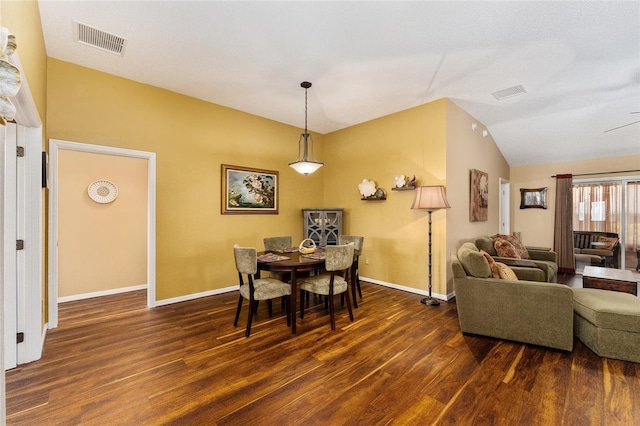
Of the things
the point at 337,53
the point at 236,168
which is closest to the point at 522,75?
the point at 337,53

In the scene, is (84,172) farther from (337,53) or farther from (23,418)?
(337,53)

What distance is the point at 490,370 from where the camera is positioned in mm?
2244

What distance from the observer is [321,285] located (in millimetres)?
3199

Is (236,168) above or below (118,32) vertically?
below

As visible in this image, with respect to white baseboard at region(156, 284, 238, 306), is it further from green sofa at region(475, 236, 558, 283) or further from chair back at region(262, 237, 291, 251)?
green sofa at region(475, 236, 558, 283)

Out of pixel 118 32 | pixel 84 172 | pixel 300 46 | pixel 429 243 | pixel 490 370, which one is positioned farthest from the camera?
pixel 84 172

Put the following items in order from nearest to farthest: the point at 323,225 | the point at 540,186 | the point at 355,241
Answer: the point at 355,241, the point at 323,225, the point at 540,186

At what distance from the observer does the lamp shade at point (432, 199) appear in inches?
144

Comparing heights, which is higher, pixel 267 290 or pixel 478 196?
pixel 478 196

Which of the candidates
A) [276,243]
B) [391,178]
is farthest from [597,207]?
[276,243]

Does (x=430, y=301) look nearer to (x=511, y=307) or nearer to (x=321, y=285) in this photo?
(x=511, y=307)

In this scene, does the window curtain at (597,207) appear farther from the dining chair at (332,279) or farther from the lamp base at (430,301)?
the dining chair at (332,279)

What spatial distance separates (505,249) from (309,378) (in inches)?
154

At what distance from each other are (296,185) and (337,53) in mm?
2778
